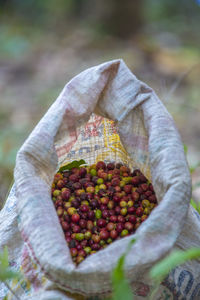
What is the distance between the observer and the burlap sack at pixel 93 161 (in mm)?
1064

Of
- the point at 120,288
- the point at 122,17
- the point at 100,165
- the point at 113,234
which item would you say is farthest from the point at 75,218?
the point at 122,17

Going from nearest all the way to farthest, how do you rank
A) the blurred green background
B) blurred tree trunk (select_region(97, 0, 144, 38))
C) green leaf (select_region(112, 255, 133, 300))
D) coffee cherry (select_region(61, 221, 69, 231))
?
green leaf (select_region(112, 255, 133, 300)) < coffee cherry (select_region(61, 221, 69, 231)) < the blurred green background < blurred tree trunk (select_region(97, 0, 144, 38))

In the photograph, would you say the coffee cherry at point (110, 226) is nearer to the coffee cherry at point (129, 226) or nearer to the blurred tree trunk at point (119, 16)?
the coffee cherry at point (129, 226)

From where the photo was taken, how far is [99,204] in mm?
1442

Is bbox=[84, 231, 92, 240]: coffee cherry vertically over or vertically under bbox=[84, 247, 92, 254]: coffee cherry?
over

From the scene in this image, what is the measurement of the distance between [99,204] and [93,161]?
26cm

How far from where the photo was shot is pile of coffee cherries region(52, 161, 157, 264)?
4.34ft

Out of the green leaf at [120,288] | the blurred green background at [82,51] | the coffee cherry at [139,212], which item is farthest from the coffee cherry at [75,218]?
the blurred green background at [82,51]

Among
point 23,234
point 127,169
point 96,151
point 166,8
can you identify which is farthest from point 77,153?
point 166,8

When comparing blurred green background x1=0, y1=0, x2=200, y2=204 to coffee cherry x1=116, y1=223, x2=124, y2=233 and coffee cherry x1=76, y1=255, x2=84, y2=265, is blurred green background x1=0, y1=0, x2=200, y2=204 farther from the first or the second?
coffee cherry x1=76, y1=255, x2=84, y2=265

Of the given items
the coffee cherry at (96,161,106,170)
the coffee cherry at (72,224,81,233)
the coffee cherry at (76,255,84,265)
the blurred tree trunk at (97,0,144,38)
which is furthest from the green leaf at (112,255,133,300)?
the blurred tree trunk at (97,0,144,38)

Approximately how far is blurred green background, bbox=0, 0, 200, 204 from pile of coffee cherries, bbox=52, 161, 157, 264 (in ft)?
3.98

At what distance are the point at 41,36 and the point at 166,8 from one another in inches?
132

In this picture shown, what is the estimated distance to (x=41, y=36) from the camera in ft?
21.9
